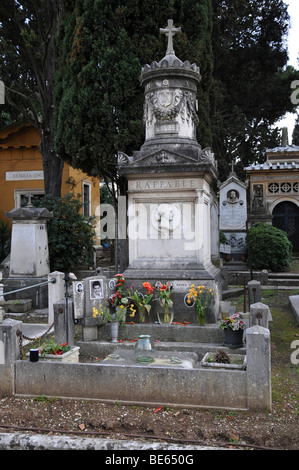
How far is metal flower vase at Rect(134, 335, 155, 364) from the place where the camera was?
5441mm

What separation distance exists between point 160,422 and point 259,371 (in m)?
1.13

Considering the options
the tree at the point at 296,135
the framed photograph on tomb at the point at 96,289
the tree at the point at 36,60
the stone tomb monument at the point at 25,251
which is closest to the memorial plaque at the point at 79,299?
the framed photograph on tomb at the point at 96,289

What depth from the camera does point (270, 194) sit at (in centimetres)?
2023

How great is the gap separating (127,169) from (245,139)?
1642 centimetres

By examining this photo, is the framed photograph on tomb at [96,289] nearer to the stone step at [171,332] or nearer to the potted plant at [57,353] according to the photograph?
the stone step at [171,332]

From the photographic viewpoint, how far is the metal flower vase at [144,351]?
544cm

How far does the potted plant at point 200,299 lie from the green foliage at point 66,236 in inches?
242

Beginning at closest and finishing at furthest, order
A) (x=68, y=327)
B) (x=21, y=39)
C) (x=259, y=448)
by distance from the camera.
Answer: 1. (x=259, y=448)
2. (x=68, y=327)
3. (x=21, y=39)

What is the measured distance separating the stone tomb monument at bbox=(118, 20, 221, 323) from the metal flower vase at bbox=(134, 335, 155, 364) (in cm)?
169

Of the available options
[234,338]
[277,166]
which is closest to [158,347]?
[234,338]

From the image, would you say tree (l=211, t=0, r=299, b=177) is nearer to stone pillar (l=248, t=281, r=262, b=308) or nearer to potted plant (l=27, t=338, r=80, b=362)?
stone pillar (l=248, t=281, r=262, b=308)

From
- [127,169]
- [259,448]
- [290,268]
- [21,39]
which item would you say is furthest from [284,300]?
[21,39]

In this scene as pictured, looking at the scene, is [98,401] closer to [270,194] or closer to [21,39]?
[21,39]

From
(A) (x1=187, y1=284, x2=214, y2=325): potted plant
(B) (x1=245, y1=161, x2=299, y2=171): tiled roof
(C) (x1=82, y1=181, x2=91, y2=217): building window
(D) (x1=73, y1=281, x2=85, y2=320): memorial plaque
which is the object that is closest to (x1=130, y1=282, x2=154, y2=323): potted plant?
(A) (x1=187, y1=284, x2=214, y2=325): potted plant
